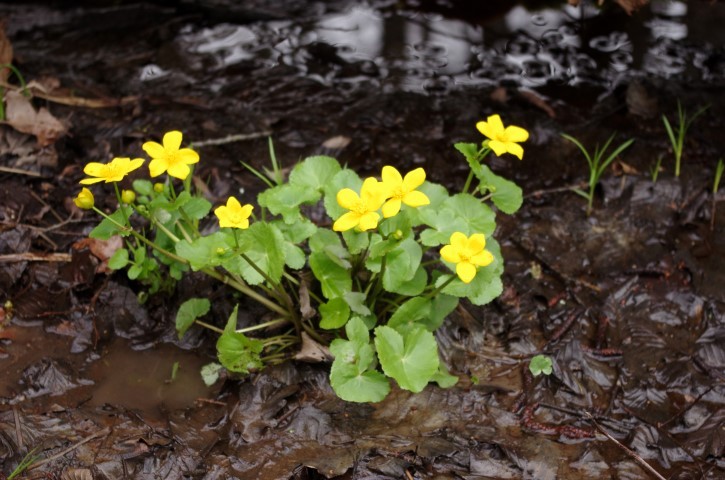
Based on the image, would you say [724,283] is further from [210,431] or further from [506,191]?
[210,431]

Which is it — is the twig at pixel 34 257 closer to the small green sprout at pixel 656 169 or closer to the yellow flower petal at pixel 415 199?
the yellow flower petal at pixel 415 199

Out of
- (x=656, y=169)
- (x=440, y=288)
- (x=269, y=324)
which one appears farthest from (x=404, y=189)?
(x=656, y=169)

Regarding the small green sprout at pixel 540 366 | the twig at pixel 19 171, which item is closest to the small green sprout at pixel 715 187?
the small green sprout at pixel 540 366

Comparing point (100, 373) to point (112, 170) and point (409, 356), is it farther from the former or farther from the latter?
point (409, 356)

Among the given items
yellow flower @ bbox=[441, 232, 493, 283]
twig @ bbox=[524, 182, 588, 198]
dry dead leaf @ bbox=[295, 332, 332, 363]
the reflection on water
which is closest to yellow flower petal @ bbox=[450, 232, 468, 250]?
yellow flower @ bbox=[441, 232, 493, 283]

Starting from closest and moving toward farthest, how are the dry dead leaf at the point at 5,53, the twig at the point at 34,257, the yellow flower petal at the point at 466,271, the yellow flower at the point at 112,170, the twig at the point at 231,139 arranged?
the yellow flower petal at the point at 466,271 → the yellow flower at the point at 112,170 → the twig at the point at 34,257 → the twig at the point at 231,139 → the dry dead leaf at the point at 5,53

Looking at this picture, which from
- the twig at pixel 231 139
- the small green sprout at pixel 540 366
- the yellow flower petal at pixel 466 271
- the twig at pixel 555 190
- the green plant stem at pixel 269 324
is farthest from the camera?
the twig at pixel 231 139

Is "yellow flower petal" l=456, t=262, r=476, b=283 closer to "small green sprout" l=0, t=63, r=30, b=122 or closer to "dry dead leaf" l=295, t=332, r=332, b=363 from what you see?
"dry dead leaf" l=295, t=332, r=332, b=363

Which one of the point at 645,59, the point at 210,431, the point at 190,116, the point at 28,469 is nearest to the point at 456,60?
the point at 645,59
